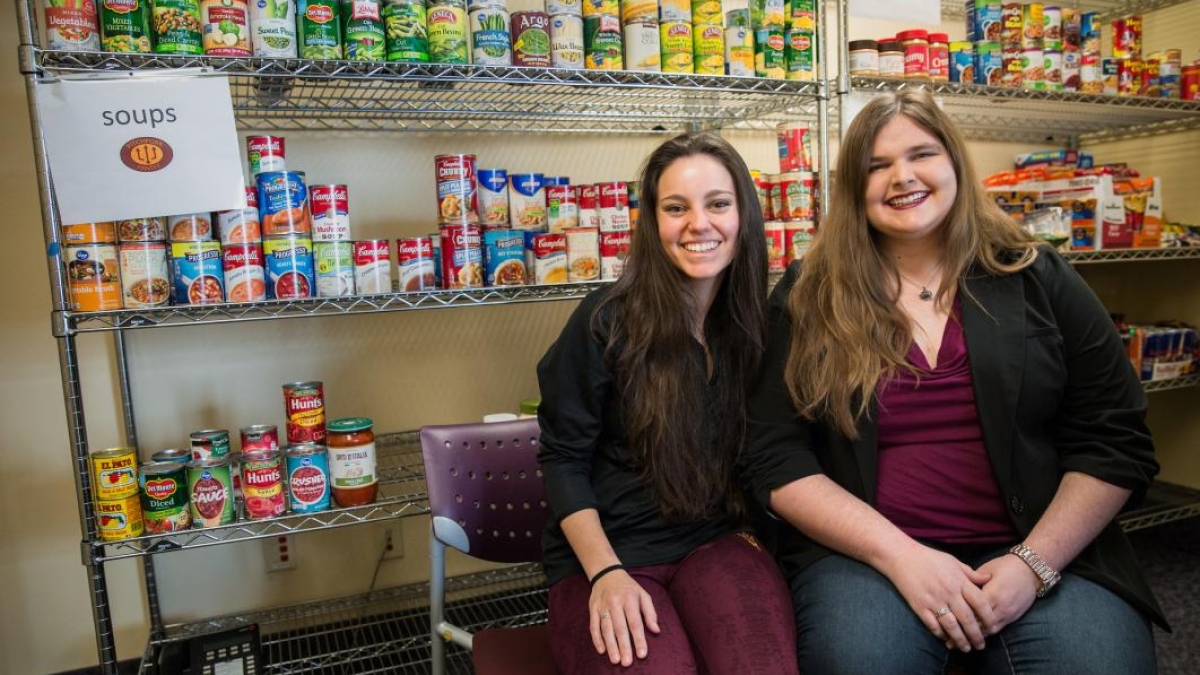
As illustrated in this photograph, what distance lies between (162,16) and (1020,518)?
170cm

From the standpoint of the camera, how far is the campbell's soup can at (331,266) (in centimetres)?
160

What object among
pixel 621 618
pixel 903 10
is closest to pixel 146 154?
pixel 621 618

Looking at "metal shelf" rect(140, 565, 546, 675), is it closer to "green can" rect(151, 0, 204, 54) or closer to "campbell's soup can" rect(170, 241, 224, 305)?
"campbell's soup can" rect(170, 241, 224, 305)

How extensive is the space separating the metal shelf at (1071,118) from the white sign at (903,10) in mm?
472

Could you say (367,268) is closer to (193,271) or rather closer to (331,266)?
(331,266)

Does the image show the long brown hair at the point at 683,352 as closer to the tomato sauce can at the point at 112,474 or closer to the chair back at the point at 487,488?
the chair back at the point at 487,488

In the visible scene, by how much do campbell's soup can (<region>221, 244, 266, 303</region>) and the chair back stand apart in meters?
0.47

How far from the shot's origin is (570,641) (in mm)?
1105

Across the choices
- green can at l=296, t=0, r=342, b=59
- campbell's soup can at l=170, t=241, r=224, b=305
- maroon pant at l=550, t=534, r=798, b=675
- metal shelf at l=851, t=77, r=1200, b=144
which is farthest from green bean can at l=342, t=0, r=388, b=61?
metal shelf at l=851, t=77, r=1200, b=144

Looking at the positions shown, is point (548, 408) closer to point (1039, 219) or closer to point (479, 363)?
point (479, 363)

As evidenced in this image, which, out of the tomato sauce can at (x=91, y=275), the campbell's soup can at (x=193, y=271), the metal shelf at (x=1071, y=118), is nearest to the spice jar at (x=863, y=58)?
the metal shelf at (x=1071, y=118)

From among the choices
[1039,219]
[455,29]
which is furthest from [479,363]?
[1039,219]

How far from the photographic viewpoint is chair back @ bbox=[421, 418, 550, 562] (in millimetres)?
1393

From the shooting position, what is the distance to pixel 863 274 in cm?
128
